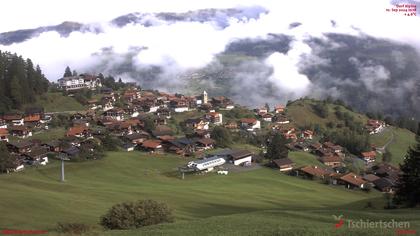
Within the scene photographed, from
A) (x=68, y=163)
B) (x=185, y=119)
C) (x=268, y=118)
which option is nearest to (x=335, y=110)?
(x=268, y=118)

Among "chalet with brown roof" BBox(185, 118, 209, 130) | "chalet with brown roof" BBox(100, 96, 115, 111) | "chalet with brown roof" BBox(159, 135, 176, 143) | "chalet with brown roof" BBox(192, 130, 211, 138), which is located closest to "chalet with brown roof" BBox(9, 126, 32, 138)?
"chalet with brown roof" BBox(159, 135, 176, 143)

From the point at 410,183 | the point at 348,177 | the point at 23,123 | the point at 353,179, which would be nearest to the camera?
the point at 410,183

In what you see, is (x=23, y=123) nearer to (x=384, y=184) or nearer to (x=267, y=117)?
(x=384, y=184)

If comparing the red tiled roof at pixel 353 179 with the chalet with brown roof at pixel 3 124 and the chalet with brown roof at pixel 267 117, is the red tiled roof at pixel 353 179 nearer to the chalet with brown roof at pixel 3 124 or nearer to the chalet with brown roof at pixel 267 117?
the chalet with brown roof at pixel 267 117

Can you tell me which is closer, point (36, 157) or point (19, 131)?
point (36, 157)

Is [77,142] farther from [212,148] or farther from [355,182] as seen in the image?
[355,182]

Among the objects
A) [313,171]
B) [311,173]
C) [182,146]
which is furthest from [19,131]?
[313,171]
